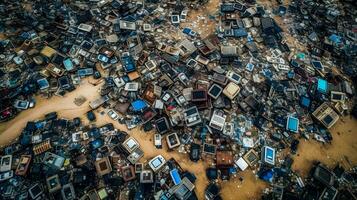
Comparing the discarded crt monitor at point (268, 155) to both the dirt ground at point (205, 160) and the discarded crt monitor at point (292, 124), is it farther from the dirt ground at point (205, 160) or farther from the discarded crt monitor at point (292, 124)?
the discarded crt monitor at point (292, 124)

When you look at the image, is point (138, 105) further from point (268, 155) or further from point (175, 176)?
point (268, 155)

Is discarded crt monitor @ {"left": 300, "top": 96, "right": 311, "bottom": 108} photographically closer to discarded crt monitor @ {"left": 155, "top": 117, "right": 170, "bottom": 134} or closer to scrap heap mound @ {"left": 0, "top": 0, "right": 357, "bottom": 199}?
scrap heap mound @ {"left": 0, "top": 0, "right": 357, "bottom": 199}

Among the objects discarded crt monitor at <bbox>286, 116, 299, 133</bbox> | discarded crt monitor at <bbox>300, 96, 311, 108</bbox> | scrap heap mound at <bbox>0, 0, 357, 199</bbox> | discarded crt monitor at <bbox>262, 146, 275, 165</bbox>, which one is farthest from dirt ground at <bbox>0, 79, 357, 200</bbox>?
discarded crt monitor at <bbox>300, 96, 311, 108</bbox>

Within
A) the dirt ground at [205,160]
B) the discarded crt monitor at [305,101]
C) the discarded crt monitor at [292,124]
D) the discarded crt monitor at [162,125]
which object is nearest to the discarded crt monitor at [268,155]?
the dirt ground at [205,160]

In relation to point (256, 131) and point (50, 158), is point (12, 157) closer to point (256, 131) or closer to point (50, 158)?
point (50, 158)

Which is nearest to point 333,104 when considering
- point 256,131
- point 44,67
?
point 256,131
